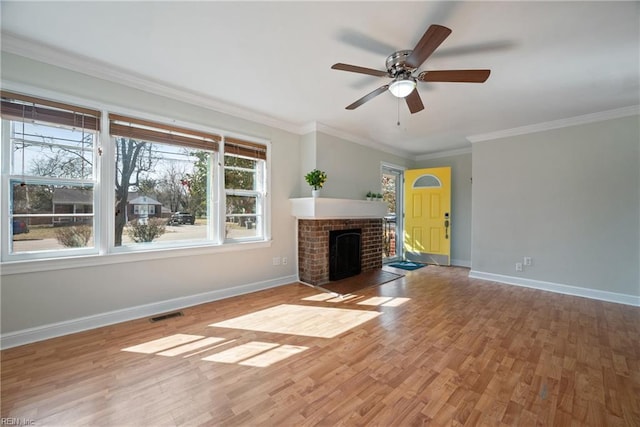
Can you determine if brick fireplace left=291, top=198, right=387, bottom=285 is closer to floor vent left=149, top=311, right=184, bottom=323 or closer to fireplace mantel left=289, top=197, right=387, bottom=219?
fireplace mantel left=289, top=197, right=387, bottom=219

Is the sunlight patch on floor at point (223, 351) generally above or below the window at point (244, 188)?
below

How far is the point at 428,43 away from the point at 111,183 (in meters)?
3.14

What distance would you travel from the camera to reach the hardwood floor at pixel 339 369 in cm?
153

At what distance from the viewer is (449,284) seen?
4160mm

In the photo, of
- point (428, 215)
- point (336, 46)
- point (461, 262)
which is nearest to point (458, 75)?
point (336, 46)

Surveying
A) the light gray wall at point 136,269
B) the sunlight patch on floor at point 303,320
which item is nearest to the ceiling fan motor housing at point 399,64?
the light gray wall at point 136,269

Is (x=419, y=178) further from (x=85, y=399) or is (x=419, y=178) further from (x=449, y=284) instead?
(x=85, y=399)

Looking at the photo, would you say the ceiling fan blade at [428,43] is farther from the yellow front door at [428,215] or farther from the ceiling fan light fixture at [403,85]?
the yellow front door at [428,215]

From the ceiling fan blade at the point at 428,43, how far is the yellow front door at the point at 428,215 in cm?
403

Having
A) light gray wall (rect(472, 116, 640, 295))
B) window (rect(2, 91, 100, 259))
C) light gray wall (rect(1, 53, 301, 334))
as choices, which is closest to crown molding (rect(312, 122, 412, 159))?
light gray wall (rect(1, 53, 301, 334))

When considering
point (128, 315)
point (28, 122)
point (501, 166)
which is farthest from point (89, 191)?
point (501, 166)

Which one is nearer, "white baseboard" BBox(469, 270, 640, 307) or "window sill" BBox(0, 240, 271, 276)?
"window sill" BBox(0, 240, 271, 276)

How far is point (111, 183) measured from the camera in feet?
8.72

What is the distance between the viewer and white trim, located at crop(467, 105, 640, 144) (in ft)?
11.1
